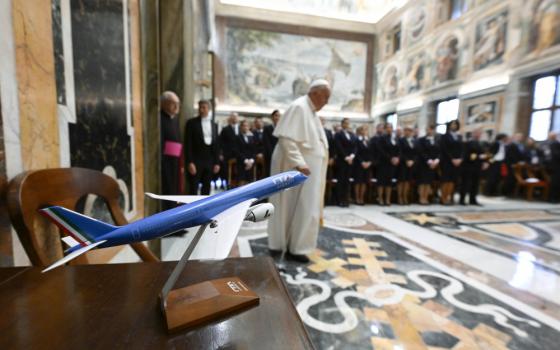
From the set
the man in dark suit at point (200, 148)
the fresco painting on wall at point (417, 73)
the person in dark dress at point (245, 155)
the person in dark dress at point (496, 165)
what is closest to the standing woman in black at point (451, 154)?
the person in dark dress at point (496, 165)

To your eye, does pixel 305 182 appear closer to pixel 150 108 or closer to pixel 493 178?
pixel 150 108

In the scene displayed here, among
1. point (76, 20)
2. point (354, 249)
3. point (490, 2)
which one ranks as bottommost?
point (354, 249)

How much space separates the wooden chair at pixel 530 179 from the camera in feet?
24.3

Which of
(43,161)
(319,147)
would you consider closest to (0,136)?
(43,161)

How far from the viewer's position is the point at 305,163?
2.65m

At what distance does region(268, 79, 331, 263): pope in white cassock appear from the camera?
2693 millimetres

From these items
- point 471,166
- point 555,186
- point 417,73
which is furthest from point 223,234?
point 417,73

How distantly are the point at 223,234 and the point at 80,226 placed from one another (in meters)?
0.36

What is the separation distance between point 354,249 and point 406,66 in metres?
12.9

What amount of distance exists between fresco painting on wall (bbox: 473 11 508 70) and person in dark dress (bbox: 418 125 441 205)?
5.29 meters

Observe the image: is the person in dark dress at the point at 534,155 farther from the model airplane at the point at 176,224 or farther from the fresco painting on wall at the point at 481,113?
the model airplane at the point at 176,224

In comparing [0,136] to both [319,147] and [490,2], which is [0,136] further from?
[490,2]

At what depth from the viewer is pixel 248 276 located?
0.87m

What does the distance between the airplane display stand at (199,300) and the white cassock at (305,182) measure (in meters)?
1.90
